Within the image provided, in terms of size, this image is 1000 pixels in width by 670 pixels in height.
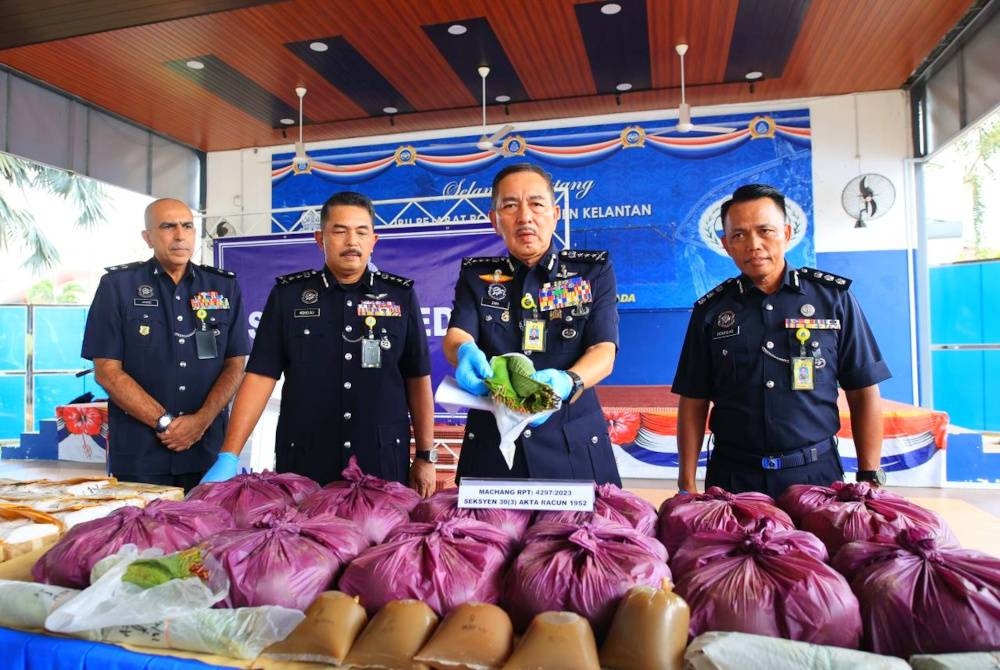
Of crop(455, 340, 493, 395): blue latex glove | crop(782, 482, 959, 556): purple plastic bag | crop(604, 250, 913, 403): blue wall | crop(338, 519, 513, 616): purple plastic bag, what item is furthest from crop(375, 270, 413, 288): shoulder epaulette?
crop(604, 250, 913, 403): blue wall

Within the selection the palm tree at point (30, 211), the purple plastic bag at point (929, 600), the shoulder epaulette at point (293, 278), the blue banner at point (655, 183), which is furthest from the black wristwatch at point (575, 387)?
the palm tree at point (30, 211)

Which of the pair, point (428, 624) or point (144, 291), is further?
point (144, 291)

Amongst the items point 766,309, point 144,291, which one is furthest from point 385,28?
point 766,309

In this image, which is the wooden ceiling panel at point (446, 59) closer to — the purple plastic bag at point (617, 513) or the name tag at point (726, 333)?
the name tag at point (726, 333)

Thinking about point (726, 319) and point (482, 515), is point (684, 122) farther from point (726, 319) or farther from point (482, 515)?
point (482, 515)

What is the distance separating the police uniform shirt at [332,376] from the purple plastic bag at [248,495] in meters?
0.52

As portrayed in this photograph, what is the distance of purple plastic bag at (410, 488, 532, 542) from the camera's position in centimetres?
111

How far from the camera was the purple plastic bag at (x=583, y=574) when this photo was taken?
86 cm

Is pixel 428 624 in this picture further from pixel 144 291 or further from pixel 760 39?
pixel 760 39

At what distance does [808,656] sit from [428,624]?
0.46 m

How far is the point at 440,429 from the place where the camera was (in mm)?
4633

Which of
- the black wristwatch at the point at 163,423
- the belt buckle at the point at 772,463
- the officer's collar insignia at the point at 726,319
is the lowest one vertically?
the belt buckle at the point at 772,463

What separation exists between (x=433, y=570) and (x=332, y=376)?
46.1 inches

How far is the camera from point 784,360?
1.77 m
